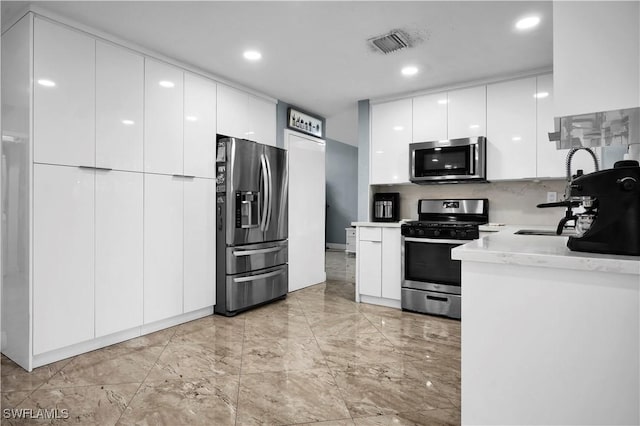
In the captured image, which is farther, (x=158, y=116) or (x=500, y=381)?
(x=158, y=116)

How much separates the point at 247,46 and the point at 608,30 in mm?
2442

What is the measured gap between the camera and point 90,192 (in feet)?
8.50

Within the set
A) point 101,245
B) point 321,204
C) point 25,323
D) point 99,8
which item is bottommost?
point 25,323

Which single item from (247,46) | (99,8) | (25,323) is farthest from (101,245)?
(247,46)

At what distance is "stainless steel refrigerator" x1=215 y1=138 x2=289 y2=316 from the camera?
3.50m

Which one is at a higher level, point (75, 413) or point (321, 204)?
point (321, 204)

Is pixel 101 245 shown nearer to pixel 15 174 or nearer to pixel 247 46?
pixel 15 174

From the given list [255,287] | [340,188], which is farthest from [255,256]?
[340,188]

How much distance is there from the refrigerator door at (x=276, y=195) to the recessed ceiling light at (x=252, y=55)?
3.01 feet

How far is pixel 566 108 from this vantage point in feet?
4.28

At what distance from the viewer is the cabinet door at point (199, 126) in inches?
130

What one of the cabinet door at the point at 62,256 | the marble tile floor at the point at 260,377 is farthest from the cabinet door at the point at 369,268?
the cabinet door at the point at 62,256

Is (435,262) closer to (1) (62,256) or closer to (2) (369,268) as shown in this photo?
(2) (369,268)

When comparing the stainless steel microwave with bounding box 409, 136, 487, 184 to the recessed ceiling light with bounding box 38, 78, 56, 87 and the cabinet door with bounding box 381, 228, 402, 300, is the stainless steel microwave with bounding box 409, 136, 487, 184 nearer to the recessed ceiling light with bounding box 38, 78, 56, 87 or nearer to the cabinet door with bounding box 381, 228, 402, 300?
the cabinet door with bounding box 381, 228, 402, 300
